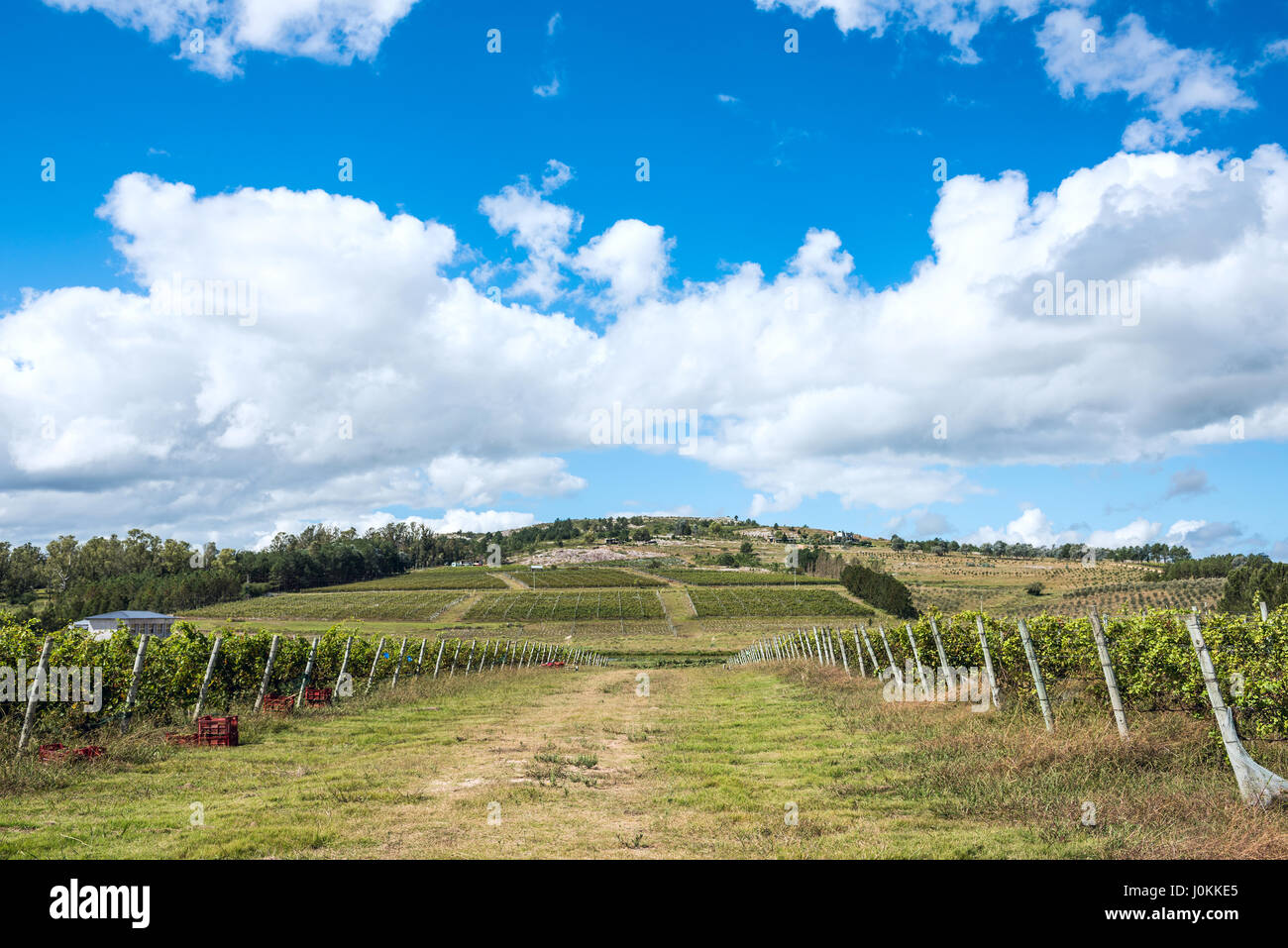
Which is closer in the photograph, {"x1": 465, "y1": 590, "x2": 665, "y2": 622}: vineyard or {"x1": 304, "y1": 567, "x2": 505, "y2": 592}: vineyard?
{"x1": 465, "y1": 590, "x2": 665, "y2": 622}: vineyard

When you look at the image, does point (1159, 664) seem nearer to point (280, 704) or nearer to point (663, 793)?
point (663, 793)

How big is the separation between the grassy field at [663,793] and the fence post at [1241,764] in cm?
19

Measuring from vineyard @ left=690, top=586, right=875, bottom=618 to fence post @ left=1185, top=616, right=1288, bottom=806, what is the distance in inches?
3862

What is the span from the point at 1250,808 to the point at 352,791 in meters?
8.99

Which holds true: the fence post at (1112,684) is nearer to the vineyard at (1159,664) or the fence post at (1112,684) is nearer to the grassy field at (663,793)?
the grassy field at (663,793)

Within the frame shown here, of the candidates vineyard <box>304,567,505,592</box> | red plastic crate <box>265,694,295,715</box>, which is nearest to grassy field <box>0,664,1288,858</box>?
red plastic crate <box>265,694,295,715</box>

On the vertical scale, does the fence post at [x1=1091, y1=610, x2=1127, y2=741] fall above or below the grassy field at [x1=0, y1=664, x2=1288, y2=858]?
above

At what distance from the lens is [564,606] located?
378 feet

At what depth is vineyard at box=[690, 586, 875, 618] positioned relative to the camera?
10588 centimetres

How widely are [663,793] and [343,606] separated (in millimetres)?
122484

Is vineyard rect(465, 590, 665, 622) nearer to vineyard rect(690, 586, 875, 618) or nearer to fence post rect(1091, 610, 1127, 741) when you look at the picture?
vineyard rect(690, 586, 875, 618)

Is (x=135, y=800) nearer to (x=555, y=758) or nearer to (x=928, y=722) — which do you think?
(x=555, y=758)
